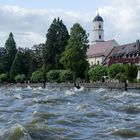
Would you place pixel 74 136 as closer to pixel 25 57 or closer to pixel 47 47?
pixel 47 47

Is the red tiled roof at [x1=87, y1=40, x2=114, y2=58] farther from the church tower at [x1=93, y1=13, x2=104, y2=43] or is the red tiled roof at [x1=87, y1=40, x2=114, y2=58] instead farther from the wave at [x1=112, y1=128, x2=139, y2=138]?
the wave at [x1=112, y1=128, x2=139, y2=138]

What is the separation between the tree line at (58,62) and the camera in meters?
108

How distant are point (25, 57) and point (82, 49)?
180ft

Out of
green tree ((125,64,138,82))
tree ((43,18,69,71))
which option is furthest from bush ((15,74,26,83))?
green tree ((125,64,138,82))

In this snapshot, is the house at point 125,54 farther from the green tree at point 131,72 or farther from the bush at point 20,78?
the bush at point 20,78

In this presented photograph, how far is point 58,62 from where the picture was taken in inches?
4956

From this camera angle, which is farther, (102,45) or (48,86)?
(102,45)

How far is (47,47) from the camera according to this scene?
413ft

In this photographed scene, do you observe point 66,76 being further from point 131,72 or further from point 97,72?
point 131,72

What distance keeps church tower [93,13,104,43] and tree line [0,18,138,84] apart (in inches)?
1161

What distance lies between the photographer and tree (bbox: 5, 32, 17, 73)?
16000 cm

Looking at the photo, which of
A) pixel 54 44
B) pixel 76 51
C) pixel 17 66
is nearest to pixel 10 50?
pixel 17 66

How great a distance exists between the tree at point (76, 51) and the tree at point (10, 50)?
52.8m

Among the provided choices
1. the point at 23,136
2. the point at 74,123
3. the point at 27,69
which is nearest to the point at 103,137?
the point at 23,136
